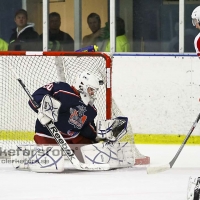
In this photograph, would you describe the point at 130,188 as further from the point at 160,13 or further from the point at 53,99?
the point at 160,13

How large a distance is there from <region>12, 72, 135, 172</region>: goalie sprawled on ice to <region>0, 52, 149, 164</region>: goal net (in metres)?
0.19

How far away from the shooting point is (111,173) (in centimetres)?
590

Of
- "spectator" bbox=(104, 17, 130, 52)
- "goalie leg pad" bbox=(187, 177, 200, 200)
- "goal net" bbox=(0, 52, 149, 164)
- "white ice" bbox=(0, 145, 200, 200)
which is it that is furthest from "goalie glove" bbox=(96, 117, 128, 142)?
"spectator" bbox=(104, 17, 130, 52)

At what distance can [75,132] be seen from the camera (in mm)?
6094

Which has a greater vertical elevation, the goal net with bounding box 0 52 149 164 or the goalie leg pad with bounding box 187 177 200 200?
the goal net with bounding box 0 52 149 164

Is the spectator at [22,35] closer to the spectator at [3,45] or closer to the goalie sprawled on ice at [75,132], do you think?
the spectator at [3,45]

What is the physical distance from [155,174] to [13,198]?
1.26 m

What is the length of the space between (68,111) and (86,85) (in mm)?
212

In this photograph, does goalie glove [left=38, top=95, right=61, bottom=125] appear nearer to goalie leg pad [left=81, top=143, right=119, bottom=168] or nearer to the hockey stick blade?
goalie leg pad [left=81, top=143, right=119, bottom=168]

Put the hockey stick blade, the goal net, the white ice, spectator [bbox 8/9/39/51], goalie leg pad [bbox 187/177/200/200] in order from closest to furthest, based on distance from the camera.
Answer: goalie leg pad [bbox 187/177/200/200] → the white ice → the hockey stick blade → the goal net → spectator [bbox 8/9/39/51]

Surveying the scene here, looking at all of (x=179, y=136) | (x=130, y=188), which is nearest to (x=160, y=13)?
(x=179, y=136)

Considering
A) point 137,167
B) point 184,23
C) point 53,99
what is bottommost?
point 137,167

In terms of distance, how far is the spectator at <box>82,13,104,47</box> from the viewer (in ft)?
25.8

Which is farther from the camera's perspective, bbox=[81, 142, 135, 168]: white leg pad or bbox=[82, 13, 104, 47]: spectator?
bbox=[82, 13, 104, 47]: spectator
